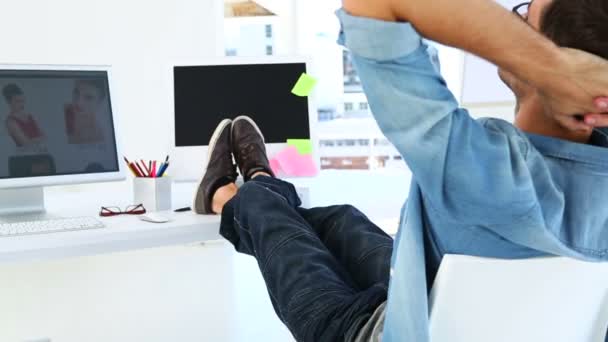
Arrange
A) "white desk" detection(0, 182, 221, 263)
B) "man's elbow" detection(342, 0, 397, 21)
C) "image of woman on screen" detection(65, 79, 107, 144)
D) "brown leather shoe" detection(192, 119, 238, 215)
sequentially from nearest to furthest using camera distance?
"man's elbow" detection(342, 0, 397, 21), "white desk" detection(0, 182, 221, 263), "brown leather shoe" detection(192, 119, 238, 215), "image of woman on screen" detection(65, 79, 107, 144)

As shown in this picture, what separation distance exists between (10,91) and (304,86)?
0.96 meters

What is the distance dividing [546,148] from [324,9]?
374cm

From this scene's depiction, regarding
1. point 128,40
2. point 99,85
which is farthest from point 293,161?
point 128,40

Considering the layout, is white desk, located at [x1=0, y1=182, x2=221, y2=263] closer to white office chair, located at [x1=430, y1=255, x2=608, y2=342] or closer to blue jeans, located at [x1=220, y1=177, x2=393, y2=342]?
blue jeans, located at [x1=220, y1=177, x2=393, y2=342]

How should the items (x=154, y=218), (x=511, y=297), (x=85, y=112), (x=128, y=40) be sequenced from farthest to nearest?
(x=128, y=40)
(x=85, y=112)
(x=154, y=218)
(x=511, y=297)

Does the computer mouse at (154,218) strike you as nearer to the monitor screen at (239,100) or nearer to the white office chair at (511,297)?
the monitor screen at (239,100)

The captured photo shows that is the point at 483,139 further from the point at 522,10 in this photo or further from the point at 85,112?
the point at 85,112

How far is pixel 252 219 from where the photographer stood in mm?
1405

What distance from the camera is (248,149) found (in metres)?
1.90

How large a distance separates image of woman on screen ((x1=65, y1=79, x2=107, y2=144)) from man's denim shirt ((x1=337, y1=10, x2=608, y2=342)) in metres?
1.23

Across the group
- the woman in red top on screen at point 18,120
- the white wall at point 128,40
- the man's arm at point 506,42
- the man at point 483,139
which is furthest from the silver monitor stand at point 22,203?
the white wall at point 128,40

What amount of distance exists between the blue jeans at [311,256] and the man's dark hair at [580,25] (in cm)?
53

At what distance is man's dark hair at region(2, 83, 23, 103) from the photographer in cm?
176

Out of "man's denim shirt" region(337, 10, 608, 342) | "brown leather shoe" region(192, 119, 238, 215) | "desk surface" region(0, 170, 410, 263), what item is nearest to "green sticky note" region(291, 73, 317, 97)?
"desk surface" region(0, 170, 410, 263)
